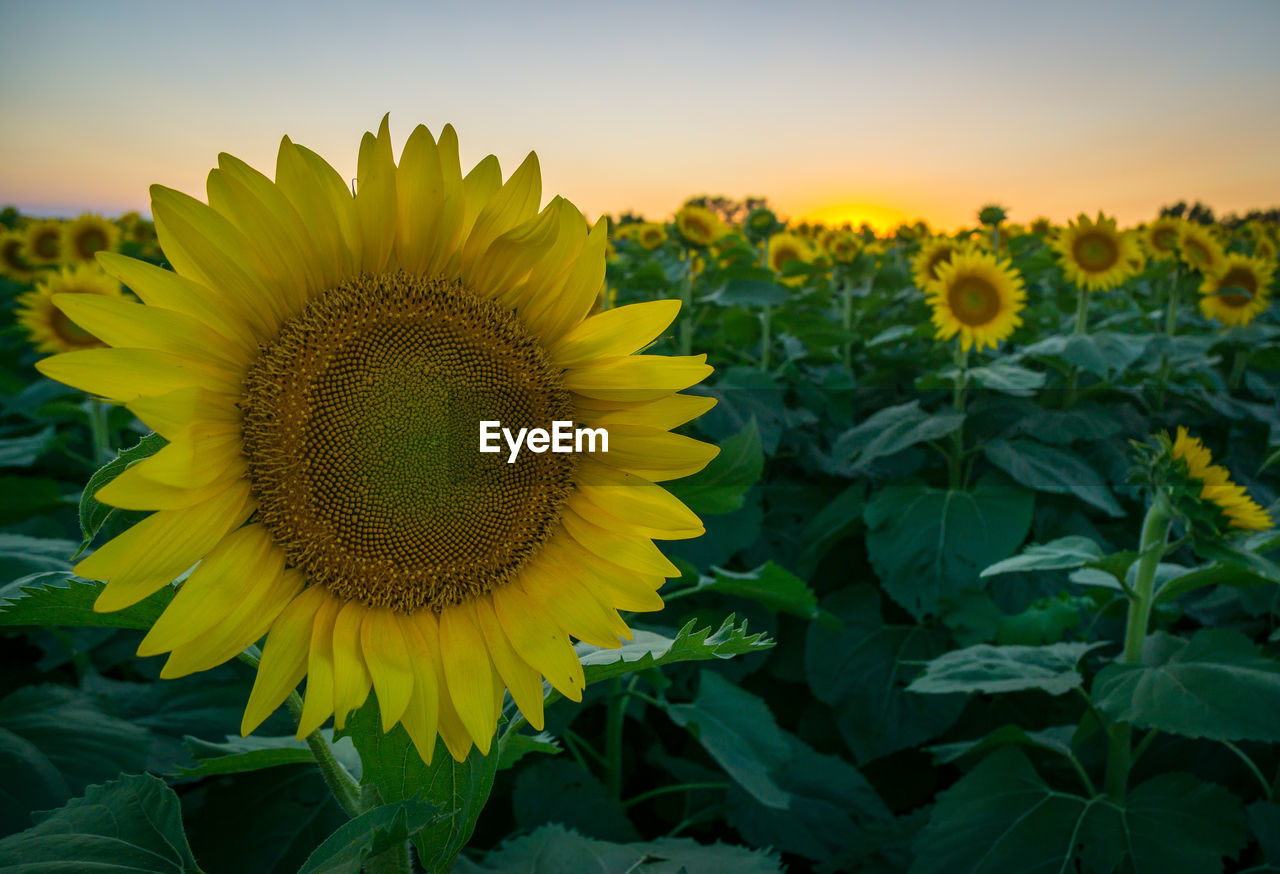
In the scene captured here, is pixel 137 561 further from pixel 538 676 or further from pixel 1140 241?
pixel 1140 241

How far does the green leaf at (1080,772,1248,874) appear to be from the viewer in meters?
2.00

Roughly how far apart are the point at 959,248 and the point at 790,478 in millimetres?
1965

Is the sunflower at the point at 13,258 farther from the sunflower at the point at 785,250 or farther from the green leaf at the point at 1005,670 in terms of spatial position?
the green leaf at the point at 1005,670

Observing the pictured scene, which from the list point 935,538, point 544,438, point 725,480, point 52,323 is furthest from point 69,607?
point 52,323

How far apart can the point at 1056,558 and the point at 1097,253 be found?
11.7ft

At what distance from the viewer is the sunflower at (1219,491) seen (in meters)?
2.05

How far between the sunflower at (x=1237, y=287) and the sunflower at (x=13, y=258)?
29.3ft

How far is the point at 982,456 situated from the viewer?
4.23 m

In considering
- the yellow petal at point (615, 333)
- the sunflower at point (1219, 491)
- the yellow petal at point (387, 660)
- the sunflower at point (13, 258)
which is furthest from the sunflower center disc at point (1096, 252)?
the sunflower at point (13, 258)

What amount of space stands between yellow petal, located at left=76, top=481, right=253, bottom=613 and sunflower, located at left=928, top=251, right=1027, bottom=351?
155 inches

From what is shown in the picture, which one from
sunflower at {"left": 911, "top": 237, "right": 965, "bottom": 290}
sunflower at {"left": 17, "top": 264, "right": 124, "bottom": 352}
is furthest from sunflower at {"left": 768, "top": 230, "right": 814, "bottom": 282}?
sunflower at {"left": 17, "top": 264, "right": 124, "bottom": 352}

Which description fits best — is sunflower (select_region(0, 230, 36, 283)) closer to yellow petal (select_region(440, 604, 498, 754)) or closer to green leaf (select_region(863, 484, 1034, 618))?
green leaf (select_region(863, 484, 1034, 618))

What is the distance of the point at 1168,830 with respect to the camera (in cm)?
208

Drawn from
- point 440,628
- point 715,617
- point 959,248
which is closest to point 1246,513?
point 715,617
